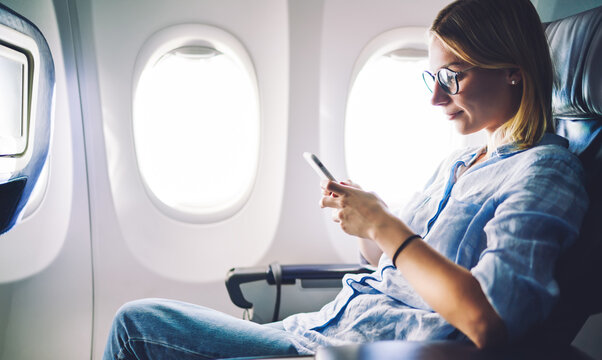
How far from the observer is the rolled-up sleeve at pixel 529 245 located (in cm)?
73

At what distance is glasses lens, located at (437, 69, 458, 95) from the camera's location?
3.26ft

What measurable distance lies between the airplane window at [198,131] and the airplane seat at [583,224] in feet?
4.13

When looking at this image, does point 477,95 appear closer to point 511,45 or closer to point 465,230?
point 511,45

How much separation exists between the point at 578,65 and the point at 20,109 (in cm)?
137

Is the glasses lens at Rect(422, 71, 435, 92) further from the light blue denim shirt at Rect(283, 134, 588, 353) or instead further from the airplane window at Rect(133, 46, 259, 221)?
the airplane window at Rect(133, 46, 259, 221)

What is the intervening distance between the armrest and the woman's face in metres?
0.68

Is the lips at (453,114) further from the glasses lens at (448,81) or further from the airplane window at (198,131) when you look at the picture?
the airplane window at (198,131)

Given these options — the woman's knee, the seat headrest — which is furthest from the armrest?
the seat headrest

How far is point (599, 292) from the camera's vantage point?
816 millimetres

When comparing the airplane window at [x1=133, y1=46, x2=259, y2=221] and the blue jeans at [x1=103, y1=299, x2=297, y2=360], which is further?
the airplane window at [x1=133, y1=46, x2=259, y2=221]

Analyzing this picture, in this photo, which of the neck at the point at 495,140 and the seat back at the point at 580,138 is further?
the neck at the point at 495,140

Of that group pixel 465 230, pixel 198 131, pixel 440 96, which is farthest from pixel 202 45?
pixel 465 230

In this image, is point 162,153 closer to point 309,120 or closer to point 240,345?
point 309,120

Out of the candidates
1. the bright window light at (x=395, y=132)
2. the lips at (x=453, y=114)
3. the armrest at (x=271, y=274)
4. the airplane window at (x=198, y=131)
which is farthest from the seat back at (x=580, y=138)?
the airplane window at (x=198, y=131)
